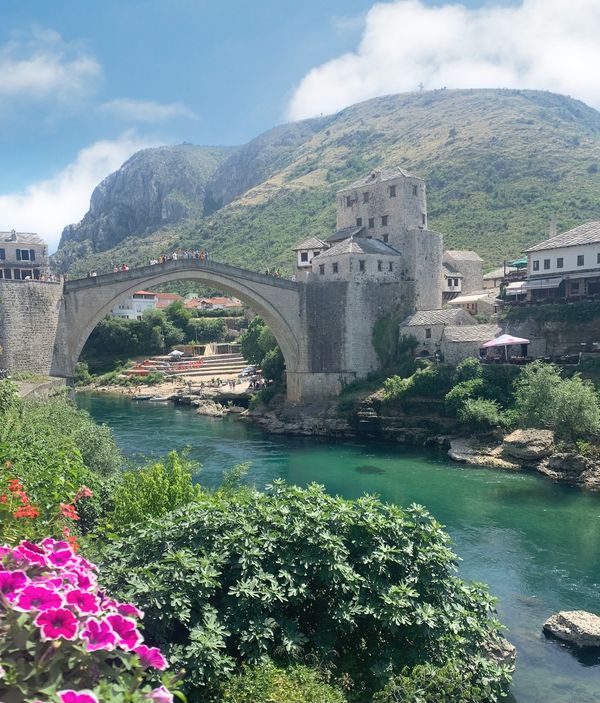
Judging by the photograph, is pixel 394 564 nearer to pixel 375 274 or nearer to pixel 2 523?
pixel 2 523

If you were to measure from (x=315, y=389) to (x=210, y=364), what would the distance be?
84.7 ft

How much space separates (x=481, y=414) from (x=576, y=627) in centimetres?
1696

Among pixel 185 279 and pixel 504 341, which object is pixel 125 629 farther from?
pixel 185 279

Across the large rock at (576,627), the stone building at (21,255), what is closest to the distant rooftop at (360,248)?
the stone building at (21,255)

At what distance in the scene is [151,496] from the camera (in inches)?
429

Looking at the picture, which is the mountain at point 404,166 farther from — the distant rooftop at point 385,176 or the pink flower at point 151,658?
the pink flower at point 151,658

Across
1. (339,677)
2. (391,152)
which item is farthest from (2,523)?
(391,152)

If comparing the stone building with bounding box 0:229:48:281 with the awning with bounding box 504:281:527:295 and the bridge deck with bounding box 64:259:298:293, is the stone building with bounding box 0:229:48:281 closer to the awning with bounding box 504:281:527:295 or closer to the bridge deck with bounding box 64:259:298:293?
the bridge deck with bounding box 64:259:298:293

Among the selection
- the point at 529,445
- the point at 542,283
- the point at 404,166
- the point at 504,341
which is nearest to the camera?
the point at 529,445

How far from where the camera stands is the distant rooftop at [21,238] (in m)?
37.3

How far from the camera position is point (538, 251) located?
35719 millimetres

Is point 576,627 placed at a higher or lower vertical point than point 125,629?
lower

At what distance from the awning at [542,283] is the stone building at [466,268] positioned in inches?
423

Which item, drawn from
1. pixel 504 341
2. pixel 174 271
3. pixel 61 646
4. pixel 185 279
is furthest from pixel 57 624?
pixel 185 279
